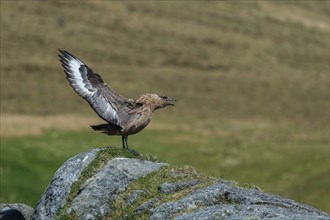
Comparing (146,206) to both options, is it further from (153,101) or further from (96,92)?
(96,92)

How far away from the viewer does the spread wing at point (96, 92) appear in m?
16.6

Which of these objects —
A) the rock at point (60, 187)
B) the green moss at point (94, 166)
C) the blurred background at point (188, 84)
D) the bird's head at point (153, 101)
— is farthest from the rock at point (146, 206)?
the blurred background at point (188, 84)

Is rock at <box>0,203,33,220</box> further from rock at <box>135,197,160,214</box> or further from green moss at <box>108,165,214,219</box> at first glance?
rock at <box>135,197,160,214</box>

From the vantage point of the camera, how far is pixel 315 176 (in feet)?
141

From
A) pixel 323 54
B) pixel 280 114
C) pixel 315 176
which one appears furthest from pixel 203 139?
pixel 323 54

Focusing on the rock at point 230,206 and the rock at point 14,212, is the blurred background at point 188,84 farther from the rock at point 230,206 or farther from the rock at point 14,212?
the rock at point 230,206

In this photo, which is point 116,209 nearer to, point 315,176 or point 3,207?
point 3,207

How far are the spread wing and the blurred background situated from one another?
44.1 feet

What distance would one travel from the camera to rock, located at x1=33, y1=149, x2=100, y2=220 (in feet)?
52.3

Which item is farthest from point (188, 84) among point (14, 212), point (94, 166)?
point (94, 166)

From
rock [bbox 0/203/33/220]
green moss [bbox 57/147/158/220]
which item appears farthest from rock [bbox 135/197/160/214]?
rock [bbox 0/203/33/220]

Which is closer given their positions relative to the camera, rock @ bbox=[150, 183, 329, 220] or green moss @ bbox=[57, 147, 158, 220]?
rock @ bbox=[150, 183, 329, 220]

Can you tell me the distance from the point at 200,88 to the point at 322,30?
60996 mm

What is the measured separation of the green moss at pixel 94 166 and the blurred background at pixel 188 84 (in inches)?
523
